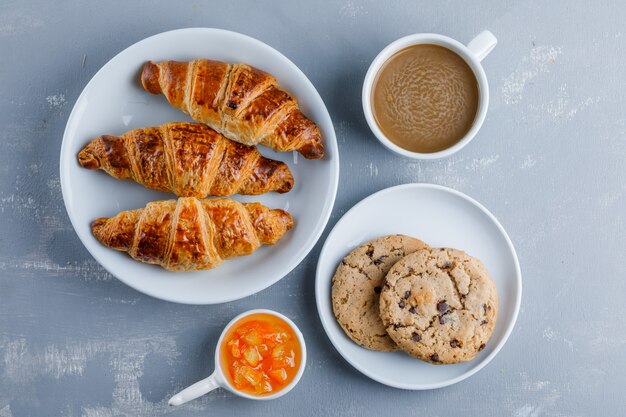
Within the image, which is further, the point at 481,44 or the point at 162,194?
the point at 162,194

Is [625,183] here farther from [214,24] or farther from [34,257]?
[34,257]

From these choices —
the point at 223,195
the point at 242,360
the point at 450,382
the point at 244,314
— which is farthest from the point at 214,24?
the point at 450,382

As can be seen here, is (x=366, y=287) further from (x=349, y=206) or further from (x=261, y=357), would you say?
(x=261, y=357)

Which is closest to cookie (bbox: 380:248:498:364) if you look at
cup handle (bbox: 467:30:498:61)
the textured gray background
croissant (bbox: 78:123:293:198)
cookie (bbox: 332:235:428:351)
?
cookie (bbox: 332:235:428:351)

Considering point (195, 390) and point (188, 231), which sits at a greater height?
point (188, 231)

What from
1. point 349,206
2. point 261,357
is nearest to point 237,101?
point 349,206

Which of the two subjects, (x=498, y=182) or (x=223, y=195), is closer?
(x=223, y=195)
